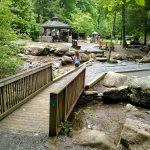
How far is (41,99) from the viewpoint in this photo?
25.3 feet

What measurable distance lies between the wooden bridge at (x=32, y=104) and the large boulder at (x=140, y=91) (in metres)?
2.80

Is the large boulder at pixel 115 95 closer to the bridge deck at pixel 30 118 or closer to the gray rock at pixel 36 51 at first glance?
the bridge deck at pixel 30 118

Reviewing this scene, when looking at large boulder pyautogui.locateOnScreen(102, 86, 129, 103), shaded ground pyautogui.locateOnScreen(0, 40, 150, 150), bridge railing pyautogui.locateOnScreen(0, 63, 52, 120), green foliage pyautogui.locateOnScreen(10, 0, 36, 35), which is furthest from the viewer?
green foliage pyautogui.locateOnScreen(10, 0, 36, 35)

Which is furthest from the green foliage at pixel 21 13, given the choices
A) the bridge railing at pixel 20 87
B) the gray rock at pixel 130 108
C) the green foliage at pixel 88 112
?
the gray rock at pixel 130 108

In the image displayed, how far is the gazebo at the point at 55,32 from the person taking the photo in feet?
105

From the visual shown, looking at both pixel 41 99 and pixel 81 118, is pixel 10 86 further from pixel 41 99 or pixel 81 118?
pixel 81 118

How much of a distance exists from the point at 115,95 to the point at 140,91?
107cm

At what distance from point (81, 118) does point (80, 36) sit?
133ft

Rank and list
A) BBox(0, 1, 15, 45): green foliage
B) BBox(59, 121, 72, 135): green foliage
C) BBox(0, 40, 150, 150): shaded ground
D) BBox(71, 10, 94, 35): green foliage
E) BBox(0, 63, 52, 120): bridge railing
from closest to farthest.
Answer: BBox(0, 40, 150, 150): shaded ground → BBox(59, 121, 72, 135): green foliage → BBox(0, 63, 52, 120): bridge railing → BBox(0, 1, 15, 45): green foliage → BBox(71, 10, 94, 35): green foliage

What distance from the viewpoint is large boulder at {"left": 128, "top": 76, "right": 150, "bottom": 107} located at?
8.45 m

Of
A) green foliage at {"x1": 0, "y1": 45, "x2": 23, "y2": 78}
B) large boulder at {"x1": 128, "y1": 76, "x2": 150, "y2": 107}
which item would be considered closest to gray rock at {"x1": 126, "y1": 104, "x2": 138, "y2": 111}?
large boulder at {"x1": 128, "y1": 76, "x2": 150, "y2": 107}

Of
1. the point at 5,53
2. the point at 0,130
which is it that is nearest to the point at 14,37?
the point at 5,53

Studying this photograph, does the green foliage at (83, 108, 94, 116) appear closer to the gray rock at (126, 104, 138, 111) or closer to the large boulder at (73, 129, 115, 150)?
the gray rock at (126, 104, 138, 111)

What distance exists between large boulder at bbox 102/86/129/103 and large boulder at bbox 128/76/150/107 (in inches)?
15.1
